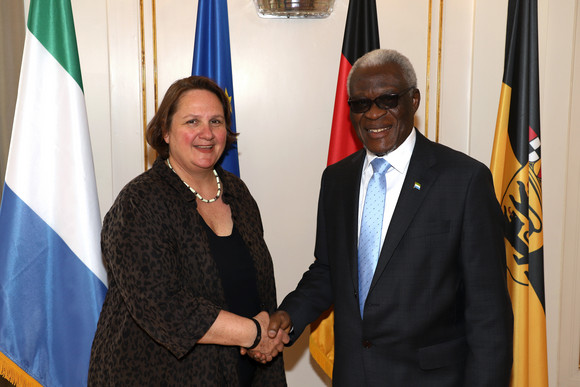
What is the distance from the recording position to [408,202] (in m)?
1.94

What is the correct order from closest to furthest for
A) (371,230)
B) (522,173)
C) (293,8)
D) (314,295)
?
1. (371,230)
2. (314,295)
3. (522,173)
4. (293,8)

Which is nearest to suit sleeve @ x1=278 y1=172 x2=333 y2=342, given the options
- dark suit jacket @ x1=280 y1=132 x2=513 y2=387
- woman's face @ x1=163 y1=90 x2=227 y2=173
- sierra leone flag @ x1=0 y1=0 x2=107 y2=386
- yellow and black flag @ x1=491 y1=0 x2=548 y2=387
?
dark suit jacket @ x1=280 y1=132 x2=513 y2=387

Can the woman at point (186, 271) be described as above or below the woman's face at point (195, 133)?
below

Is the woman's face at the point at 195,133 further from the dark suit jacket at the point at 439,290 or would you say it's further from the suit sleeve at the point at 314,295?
the dark suit jacket at the point at 439,290

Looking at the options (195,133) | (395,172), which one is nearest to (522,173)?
(395,172)

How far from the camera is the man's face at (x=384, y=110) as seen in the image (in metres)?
2.04

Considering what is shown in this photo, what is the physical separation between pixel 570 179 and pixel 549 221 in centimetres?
29

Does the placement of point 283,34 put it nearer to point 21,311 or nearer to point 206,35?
point 206,35

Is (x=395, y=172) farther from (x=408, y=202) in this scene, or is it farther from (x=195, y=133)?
(x=195, y=133)

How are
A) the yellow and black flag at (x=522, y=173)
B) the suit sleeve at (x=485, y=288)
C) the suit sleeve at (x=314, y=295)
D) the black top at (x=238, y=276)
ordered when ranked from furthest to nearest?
the yellow and black flag at (x=522, y=173)
the suit sleeve at (x=314, y=295)
the black top at (x=238, y=276)
the suit sleeve at (x=485, y=288)

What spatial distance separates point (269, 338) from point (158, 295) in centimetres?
52

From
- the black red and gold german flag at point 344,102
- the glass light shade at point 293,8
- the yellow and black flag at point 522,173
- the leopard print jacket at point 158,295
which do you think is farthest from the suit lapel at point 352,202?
the glass light shade at point 293,8

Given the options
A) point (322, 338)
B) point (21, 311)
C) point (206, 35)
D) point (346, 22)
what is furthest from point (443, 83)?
point (21, 311)

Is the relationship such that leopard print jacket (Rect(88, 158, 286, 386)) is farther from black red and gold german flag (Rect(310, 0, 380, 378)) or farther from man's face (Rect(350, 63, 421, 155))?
black red and gold german flag (Rect(310, 0, 380, 378))
